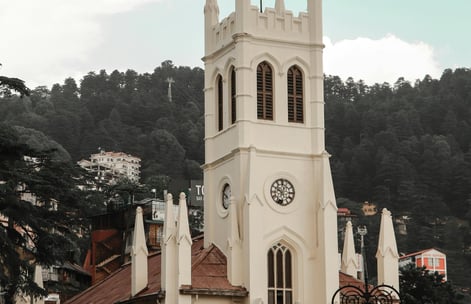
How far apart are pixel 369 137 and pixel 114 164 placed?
4031 centimetres

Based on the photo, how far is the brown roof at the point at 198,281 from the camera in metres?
57.0

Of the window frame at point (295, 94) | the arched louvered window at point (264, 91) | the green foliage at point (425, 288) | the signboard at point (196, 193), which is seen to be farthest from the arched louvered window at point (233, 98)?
the signboard at point (196, 193)

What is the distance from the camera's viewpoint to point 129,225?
8988 centimetres

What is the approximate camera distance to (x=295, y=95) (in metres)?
62.0

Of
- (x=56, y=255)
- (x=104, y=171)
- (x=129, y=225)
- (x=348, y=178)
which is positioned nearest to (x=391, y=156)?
(x=348, y=178)

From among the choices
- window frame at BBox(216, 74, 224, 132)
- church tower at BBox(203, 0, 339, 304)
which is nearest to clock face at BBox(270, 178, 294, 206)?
church tower at BBox(203, 0, 339, 304)

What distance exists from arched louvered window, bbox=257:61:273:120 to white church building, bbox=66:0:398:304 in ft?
0.16

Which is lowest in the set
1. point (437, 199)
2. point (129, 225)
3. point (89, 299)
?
point (89, 299)

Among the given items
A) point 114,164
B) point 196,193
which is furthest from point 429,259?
point 114,164

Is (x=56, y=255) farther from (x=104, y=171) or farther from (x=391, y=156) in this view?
(x=104, y=171)

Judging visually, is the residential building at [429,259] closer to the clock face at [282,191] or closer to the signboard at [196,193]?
the signboard at [196,193]

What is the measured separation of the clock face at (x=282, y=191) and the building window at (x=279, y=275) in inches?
85.1

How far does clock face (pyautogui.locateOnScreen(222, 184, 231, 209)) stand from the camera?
60812 millimetres

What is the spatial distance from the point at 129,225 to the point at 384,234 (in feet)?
109
